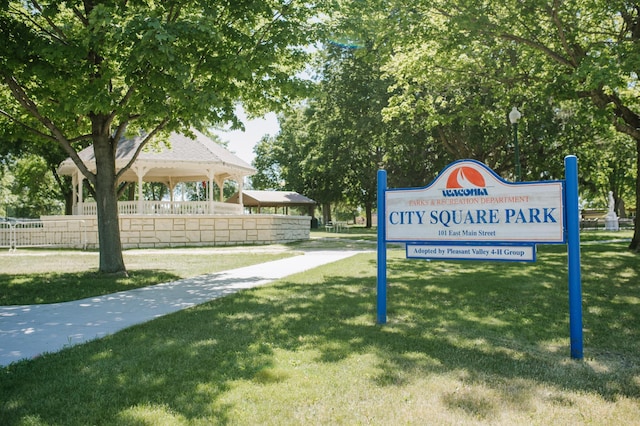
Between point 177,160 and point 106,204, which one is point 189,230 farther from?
point 106,204

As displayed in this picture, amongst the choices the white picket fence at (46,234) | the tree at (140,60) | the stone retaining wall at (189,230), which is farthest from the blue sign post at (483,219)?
the white picket fence at (46,234)

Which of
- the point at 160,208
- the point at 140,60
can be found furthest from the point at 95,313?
the point at 160,208

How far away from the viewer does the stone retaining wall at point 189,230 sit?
68.4 ft

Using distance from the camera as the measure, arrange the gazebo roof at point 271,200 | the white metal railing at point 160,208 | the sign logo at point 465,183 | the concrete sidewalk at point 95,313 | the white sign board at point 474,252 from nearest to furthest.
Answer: the white sign board at point 474,252
the concrete sidewalk at point 95,313
the sign logo at point 465,183
the white metal railing at point 160,208
the gazebo roof at point 271,200

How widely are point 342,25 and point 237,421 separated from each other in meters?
9.56

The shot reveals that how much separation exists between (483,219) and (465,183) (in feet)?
1.49

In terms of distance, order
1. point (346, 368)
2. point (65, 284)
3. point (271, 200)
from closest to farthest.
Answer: point (346, 368) → point (65, 284) → point (271, 200)

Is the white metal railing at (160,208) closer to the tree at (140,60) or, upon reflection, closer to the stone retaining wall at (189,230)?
the stone retaining wall at (189,230)

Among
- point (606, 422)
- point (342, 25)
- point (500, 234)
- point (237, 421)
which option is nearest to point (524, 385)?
point (606, 422)

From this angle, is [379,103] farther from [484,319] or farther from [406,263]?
[484,319]

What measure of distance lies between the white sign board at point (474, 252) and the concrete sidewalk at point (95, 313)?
3586mm

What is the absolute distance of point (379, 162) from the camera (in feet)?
129

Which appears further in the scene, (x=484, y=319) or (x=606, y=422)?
(x=484, y=319)

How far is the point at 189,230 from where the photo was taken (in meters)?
21.4
